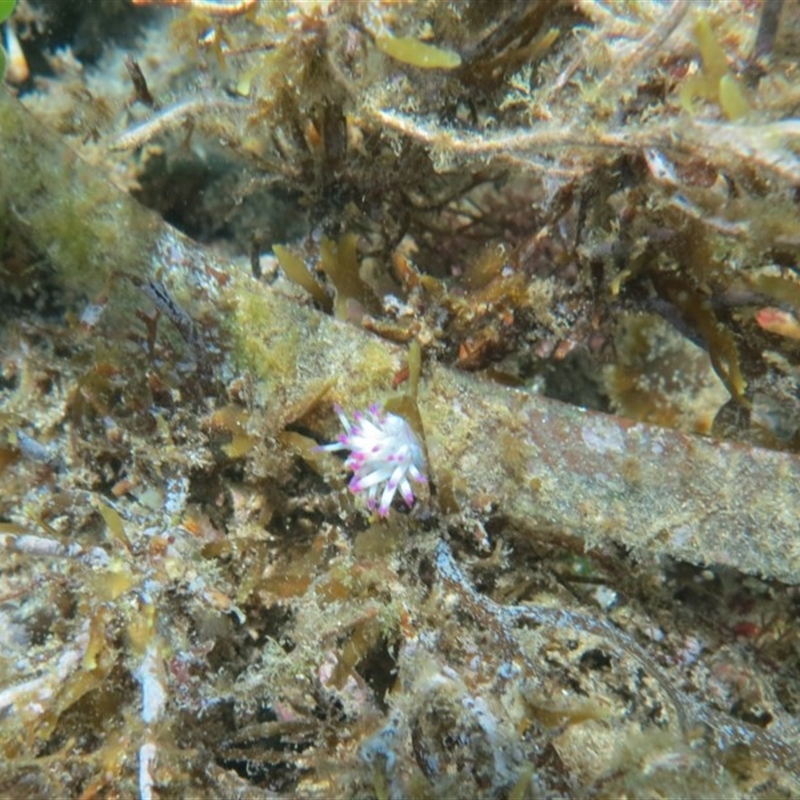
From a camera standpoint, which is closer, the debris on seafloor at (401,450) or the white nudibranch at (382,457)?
the debris on seafloor at (401,450)

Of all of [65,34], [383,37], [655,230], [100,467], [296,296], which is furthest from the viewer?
[65,34]

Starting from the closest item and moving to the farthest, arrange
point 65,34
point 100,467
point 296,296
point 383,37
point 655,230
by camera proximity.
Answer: point 383,37, point 655,230, point 100,467, point 296,296, point 65,34

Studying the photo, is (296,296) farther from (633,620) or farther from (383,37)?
(633,620)

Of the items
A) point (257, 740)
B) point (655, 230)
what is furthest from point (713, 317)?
point (257, 740)

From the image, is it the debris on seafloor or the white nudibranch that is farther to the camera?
the white nudibranch
